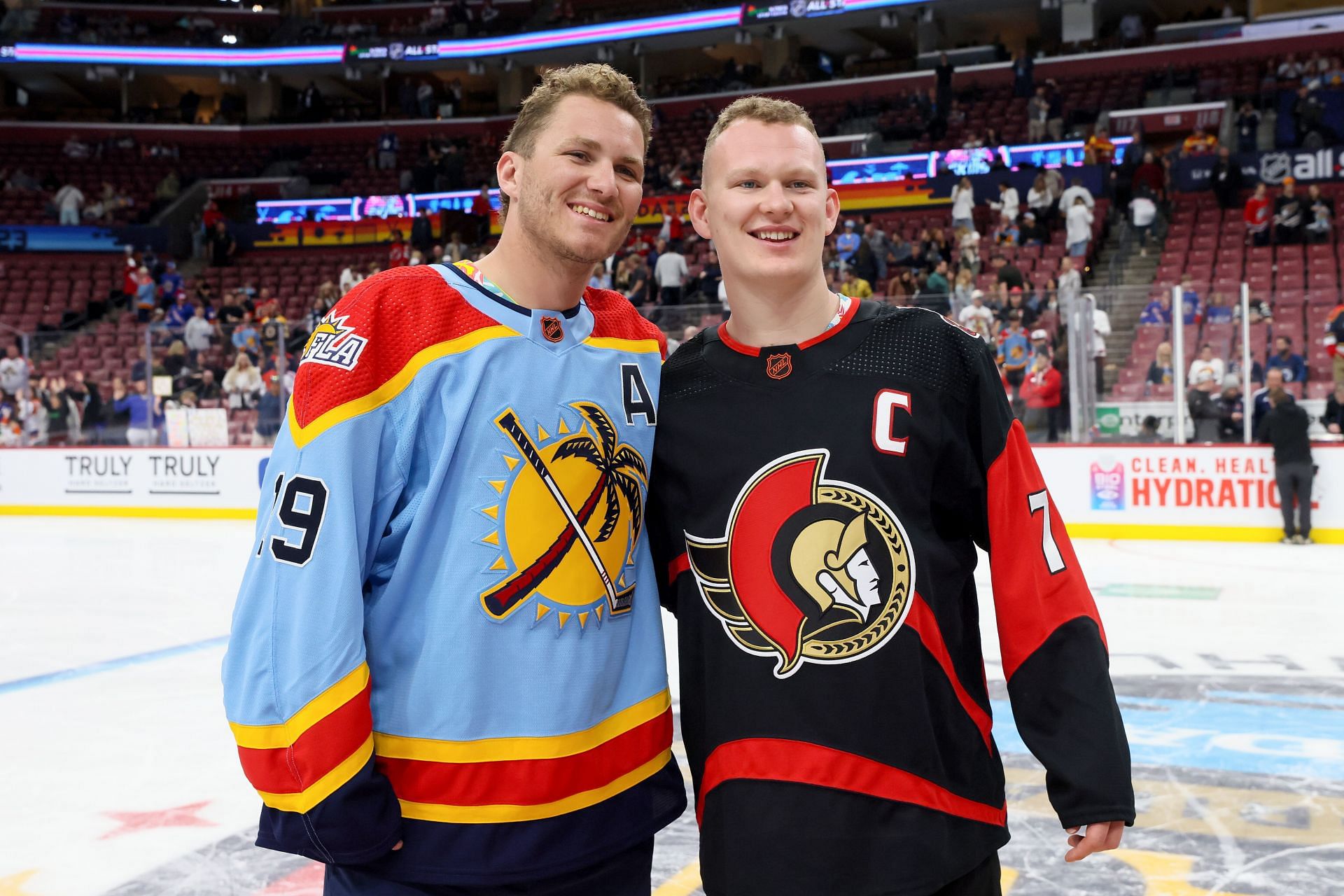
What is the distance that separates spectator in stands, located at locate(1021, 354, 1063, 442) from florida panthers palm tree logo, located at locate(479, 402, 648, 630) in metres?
8.57

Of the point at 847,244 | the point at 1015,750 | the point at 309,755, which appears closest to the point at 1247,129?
the point at 847,244

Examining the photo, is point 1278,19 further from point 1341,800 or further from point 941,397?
point 941,397

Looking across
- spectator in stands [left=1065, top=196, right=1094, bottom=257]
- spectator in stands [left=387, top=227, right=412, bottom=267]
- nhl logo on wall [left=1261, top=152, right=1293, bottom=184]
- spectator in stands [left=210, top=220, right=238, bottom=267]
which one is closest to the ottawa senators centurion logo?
spectator in stands [left=1065, top=196, right=1094, bottom=257]

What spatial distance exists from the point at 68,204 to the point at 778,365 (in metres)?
25.3

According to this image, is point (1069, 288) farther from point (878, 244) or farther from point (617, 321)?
point (617, 321)

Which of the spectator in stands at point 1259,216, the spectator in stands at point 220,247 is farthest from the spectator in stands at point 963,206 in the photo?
the spectator in stands at point 220,247

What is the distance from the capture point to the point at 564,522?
173 cm

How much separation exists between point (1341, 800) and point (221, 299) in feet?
66.4

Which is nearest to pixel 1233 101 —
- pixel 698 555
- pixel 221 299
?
pixel 221 299

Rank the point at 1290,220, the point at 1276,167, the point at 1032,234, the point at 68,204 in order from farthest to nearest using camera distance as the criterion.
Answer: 1. the point at 68,204
2. the point at 1276,167
3. the point at 1032,234
4. the point at 1290,220

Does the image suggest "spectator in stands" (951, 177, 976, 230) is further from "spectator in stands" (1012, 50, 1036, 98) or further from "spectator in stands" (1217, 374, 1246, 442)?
"spectator in stands" (1217, 374, 1246, 442)

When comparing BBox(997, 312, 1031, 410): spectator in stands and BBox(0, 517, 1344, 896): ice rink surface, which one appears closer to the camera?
BBox(0, 517, 1344, 896): ice rink surface

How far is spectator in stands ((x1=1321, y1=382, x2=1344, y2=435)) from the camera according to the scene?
953cm

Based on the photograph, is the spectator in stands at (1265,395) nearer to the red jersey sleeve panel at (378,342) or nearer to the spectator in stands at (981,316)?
the spectator in stands at (981,316)
